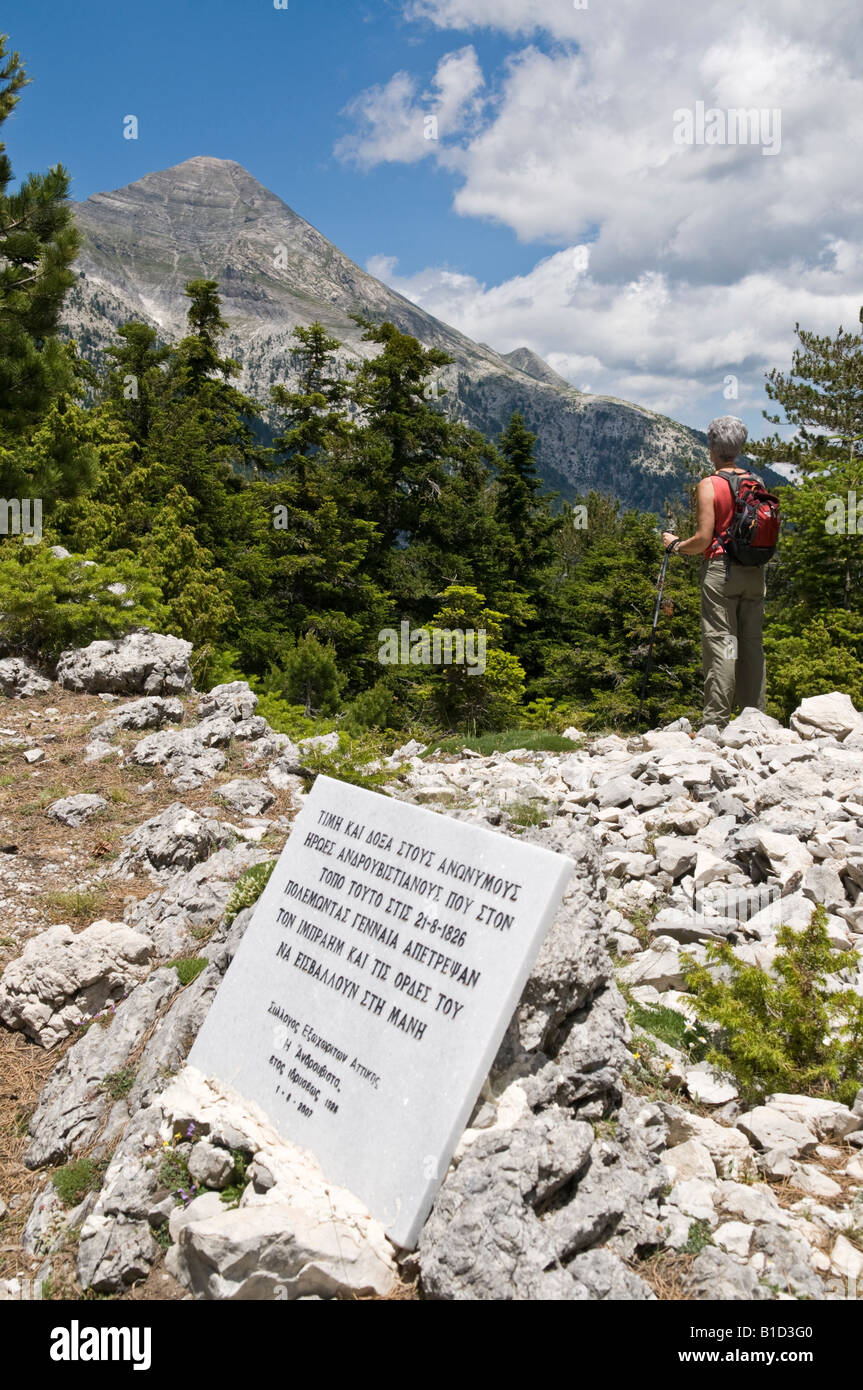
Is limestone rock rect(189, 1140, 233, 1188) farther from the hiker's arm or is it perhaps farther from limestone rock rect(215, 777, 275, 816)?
the hiker's arm

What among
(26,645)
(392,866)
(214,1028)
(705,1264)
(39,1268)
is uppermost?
(26,645)

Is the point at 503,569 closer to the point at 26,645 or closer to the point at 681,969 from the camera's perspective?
the point at 26,645

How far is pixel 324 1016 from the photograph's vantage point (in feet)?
11.5

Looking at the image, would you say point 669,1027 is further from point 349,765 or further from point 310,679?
point 310,679

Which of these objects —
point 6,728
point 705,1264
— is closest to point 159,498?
point 6,728

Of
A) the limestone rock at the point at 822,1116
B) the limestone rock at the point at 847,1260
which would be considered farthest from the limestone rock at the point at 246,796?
the limestone rock at the point at 847,1260

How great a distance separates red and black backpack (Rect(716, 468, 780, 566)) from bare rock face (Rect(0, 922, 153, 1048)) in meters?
6.18

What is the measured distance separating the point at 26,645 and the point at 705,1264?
11.3m

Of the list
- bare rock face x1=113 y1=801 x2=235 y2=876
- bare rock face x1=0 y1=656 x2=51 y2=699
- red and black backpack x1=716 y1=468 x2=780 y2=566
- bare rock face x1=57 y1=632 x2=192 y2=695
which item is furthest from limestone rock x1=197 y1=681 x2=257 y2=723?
red and black backpack x1=716 y1=468 x2=780 y2=566

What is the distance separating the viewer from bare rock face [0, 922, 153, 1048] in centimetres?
488

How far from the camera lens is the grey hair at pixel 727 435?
769cm

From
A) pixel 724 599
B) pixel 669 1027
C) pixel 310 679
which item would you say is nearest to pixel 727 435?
pixel 724 599

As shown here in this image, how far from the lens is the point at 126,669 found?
1091 cm

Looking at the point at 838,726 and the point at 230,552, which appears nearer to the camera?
the point at 838,726
